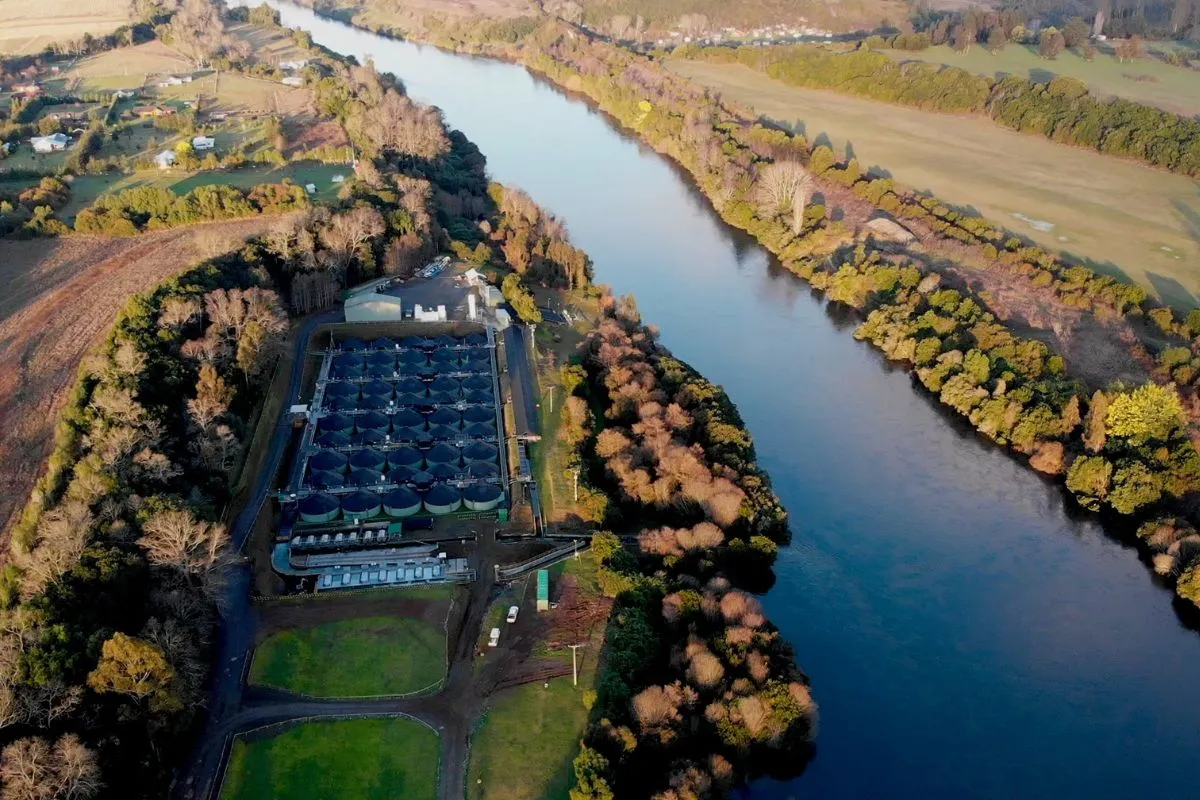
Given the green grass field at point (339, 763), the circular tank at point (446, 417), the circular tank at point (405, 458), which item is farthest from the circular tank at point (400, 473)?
the green grass field at point (339, 763)

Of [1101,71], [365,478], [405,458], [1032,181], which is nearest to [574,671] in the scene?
[365,478]

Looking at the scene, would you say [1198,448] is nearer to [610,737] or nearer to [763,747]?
[763,747]

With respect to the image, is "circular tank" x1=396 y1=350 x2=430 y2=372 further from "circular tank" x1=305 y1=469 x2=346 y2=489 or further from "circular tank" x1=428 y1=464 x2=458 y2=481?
"circular tank" x1=305 y1=469 x2=346 y2=489

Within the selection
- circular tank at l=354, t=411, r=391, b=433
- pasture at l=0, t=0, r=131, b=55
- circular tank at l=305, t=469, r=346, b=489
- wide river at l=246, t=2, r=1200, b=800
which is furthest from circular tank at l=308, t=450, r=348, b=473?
pasture at l=0, t=0, r=131, b=55

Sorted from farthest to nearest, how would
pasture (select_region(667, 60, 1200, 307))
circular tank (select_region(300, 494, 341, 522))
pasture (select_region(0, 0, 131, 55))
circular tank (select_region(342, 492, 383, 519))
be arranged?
pasture (select_region(0, 0, 131, 55)) → pasture (select_region(667, 60, 1200, 307)) → circular tank (select_region(342, 492, 383, 519)) → circular tank (select_region(300, 494, 341, 522))

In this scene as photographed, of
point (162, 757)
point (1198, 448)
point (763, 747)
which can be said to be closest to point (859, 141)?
point (1198, 448)

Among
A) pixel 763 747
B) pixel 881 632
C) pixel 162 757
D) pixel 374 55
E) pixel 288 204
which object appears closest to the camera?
pixel 162 757

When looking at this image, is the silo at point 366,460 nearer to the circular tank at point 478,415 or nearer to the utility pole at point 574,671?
the circular tank at point 478,415
